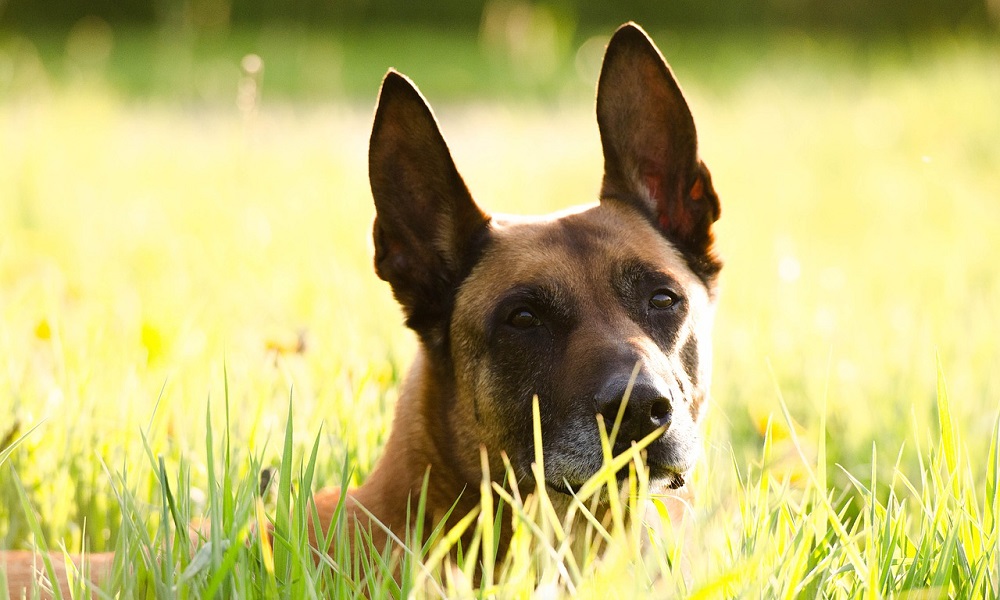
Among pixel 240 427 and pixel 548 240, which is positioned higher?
pixel 548 240

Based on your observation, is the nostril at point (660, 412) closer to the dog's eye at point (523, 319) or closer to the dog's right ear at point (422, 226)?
the dog's eye at point (523, 319)

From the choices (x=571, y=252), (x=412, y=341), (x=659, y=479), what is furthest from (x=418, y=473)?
(x=412, y=341)

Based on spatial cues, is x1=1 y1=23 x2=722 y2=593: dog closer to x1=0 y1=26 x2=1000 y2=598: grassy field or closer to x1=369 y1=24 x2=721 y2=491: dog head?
x1=369 y1=24 x2=721 y2=491: dog head

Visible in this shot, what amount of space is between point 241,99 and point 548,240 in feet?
7.21

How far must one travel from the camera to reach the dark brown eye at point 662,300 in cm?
302

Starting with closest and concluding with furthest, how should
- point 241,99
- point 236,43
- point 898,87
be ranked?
point 241,99 → point 898,87 → point 236,43

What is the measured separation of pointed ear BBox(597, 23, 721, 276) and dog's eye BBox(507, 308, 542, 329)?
61 cm

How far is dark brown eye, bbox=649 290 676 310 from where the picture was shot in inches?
119

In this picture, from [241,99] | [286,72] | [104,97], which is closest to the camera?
[241,99]

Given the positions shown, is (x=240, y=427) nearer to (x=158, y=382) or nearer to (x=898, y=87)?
(x=158, y=382)

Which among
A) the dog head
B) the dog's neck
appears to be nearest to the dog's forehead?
the dog head

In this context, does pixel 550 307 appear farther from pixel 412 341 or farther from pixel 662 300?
pixel 412 341

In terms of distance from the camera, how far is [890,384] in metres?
4.08


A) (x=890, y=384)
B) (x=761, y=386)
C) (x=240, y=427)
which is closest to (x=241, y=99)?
(x=240, y=427)
